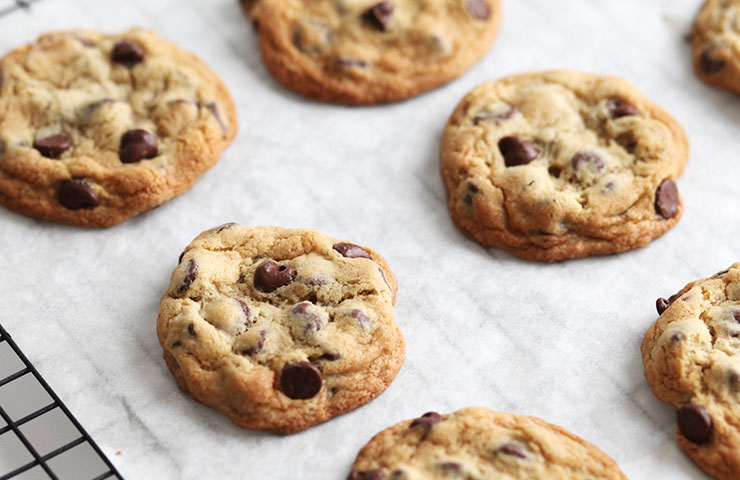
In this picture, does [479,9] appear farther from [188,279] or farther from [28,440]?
[28,440]

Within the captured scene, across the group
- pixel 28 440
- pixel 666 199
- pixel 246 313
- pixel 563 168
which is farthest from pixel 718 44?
pixel 28 440

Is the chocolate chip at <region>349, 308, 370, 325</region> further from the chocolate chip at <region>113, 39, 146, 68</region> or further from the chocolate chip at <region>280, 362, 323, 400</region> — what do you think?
the chocolate chip at <region>113, 39, 146, 68</region>

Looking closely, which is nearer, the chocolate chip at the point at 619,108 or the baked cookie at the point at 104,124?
the baked cookie at the point at 104,124

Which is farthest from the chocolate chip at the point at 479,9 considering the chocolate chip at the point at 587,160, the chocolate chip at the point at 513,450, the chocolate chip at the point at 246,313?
the chocolate chip at the point at 513,450

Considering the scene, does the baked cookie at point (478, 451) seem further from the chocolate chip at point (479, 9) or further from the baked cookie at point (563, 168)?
the chocolate chip at point (479, 9)

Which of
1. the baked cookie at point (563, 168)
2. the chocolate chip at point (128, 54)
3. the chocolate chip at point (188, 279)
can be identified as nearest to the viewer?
the chocolate chip at point (188, 279)

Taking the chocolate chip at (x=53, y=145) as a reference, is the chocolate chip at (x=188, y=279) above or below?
below
